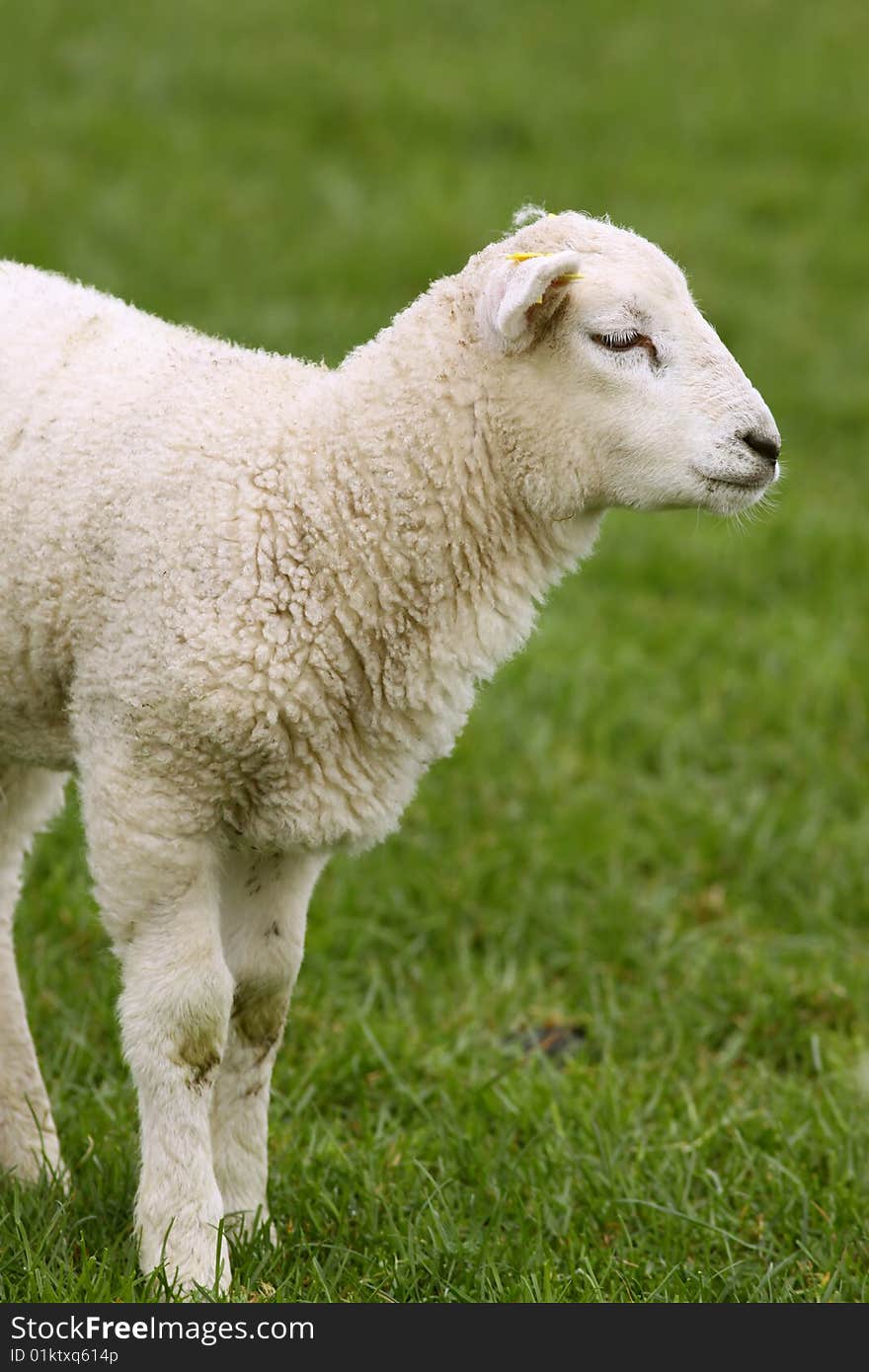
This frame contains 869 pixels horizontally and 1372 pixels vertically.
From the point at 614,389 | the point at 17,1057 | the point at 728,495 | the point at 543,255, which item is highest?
the point at 543,255

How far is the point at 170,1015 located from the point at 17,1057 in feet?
2.26

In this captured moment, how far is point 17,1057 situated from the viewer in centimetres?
366

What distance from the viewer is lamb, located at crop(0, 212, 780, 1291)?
118 inches

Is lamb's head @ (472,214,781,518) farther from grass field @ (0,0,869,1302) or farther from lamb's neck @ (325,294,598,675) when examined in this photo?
grass field @ (0,0,869,1302)

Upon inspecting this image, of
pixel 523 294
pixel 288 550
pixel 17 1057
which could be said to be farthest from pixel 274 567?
pixel 17 1057

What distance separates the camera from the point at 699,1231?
3648 millimetres

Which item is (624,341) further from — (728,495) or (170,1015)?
(170,1015)

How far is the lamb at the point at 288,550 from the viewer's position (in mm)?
3004

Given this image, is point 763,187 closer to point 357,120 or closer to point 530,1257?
point 357,120

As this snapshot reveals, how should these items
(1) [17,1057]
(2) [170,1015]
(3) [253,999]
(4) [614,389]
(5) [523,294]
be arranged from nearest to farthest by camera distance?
(5) [523,294], (4) [614,389], (2) [170,1015], (3) [253,999], (1) [17,1057]

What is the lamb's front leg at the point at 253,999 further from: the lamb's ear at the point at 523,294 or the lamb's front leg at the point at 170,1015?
the lamb's ear at the point at 523,294

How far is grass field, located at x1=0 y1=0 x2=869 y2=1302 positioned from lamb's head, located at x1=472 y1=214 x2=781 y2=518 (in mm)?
488
